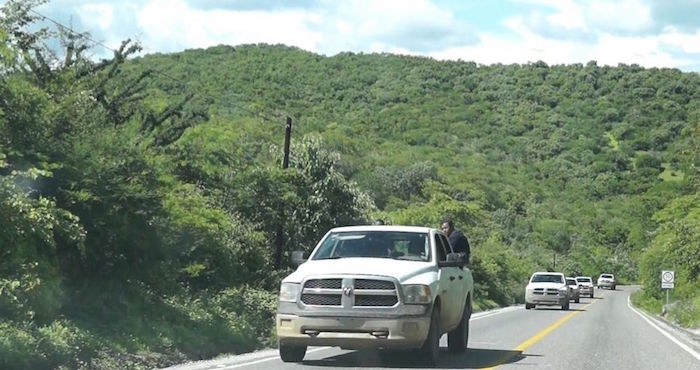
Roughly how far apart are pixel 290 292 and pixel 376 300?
1.17 metres

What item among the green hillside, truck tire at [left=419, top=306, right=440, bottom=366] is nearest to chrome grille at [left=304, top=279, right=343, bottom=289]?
truck tire at [left=419, top=306, right=440, bottom=366]

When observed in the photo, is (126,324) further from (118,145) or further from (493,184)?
(493,184)

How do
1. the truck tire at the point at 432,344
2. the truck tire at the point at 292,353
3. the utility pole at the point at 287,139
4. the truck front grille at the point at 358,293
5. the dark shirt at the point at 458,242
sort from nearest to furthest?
the truck front grille at the point at 358,293 → the truck tire at the point at 432,344 → the truck tire at the point at 292,353 → the dark shirt at the point at 458,242 → the utility pole at the point at 287,139

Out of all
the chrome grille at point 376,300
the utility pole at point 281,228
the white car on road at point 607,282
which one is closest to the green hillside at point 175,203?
the utility pole at point 281,228

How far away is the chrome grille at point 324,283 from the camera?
12211mm

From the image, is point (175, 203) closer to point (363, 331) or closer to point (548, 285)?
point (363, 331)

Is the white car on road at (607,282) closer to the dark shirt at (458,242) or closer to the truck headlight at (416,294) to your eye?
the dark shirt at (458,242)

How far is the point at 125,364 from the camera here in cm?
1251

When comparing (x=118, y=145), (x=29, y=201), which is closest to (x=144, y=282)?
(x=118, y=145)

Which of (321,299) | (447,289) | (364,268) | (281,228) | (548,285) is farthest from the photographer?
(548,285)

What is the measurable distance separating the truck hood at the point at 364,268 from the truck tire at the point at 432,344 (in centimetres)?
63

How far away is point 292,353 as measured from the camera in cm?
1294

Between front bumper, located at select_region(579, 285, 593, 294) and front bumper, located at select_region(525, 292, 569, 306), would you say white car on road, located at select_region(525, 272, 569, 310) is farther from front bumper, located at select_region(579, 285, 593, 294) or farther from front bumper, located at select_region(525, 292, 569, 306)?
front bumper, located at select_region(579, 285, 593, 294)

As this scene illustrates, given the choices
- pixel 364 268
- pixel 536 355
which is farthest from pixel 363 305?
pixel 536 355
